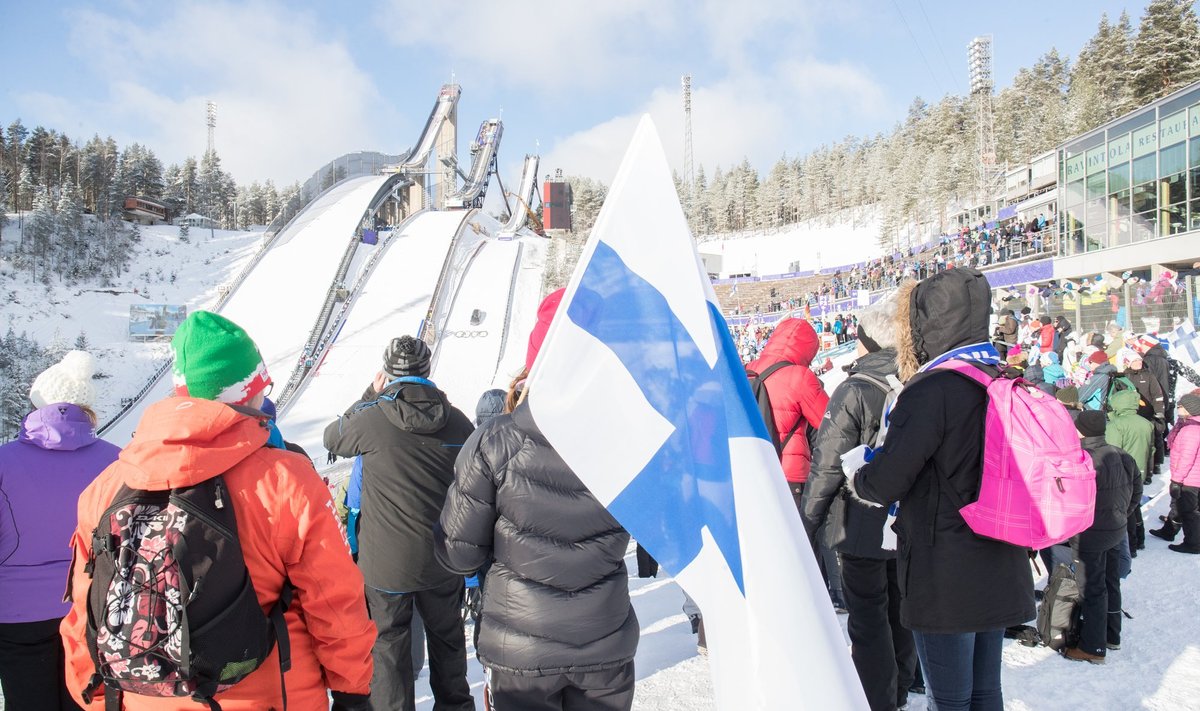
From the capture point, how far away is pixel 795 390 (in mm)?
3580

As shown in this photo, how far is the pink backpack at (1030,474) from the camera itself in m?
1.95

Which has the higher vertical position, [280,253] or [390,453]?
[280,253]

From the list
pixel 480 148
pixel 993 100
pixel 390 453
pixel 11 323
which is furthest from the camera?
pixel 993 100

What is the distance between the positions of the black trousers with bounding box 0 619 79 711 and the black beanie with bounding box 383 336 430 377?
55.8 inches

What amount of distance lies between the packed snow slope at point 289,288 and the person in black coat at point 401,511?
55.6 ft

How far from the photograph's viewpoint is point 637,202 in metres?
1.60

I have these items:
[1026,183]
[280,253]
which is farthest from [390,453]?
[1026,183]

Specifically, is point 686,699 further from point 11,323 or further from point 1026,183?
point 1026,183

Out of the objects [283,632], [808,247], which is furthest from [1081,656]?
[808,247]

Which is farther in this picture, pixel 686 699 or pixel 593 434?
pixel 686 699

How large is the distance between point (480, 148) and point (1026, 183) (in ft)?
119

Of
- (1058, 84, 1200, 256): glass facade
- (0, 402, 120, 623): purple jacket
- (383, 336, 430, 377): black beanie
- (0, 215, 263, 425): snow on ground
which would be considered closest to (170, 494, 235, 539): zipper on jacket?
(0, 402, 120, 623): purple jacket

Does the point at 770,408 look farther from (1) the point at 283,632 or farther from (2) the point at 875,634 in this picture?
(1) the point at 283,632

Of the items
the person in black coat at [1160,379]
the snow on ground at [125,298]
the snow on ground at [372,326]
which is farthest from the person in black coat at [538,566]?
the snow on ground at [125,298]
